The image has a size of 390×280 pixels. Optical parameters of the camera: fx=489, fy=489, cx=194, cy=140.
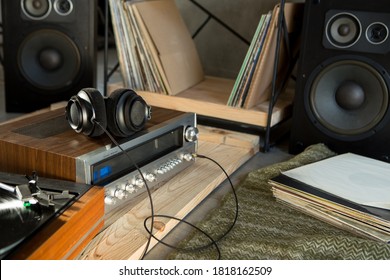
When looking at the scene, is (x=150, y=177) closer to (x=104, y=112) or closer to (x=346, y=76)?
(x=104, y=112)

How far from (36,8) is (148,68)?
0.40 m

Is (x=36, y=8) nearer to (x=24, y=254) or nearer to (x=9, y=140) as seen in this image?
(x=9, y=140)

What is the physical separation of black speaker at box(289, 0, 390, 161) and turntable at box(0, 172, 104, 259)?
0.75 m

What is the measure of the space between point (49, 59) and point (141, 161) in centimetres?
73

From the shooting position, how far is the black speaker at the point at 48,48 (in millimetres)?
1547

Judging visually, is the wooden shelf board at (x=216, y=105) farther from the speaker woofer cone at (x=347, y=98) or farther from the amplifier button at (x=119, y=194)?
the amplifier button at (x=119, y=194)

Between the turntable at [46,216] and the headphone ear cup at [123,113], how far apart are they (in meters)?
0.15

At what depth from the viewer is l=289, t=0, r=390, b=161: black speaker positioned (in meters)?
1.26

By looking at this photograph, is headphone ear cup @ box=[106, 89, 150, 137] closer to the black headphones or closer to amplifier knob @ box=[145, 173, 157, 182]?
the black headphones

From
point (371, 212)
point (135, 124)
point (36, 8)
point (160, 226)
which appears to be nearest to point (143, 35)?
point (36, 8)

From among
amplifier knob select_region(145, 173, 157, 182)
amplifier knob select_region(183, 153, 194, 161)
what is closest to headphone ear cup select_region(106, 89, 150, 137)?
amplifier knob select_region(145, 173, 157, 182)

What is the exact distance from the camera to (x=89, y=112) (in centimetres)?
92

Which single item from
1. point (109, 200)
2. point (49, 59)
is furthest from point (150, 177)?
point (49, 59)

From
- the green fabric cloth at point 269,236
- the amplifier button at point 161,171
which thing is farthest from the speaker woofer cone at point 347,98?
the amplifier button at point 161,171
